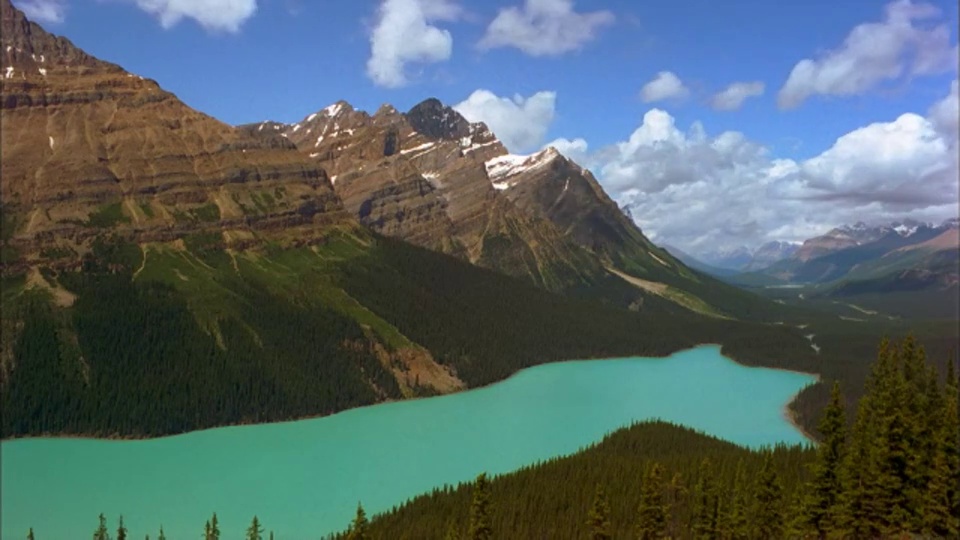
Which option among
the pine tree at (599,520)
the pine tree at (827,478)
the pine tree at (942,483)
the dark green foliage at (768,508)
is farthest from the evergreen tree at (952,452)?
the pine tree at (599,520)

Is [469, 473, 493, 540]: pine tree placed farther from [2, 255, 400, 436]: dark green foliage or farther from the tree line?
[2, 255, 400, 436]: dark green foliage

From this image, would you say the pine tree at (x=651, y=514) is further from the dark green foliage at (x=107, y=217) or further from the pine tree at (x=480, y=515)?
the dark green foliage at (x=107, y=217)

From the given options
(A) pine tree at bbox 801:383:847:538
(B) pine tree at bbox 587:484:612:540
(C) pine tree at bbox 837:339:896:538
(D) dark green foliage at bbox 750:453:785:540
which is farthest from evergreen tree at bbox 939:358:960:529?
(B) pine tree at bbox 587:484:612:540

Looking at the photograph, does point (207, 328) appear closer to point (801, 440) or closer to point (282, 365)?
point (282, 365)

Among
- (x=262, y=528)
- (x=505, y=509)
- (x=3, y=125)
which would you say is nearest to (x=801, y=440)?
(x=505, y=509)

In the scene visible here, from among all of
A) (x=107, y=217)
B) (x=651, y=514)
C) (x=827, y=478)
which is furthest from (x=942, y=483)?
(x=107, y=217)

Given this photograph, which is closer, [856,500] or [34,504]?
[856,500]
